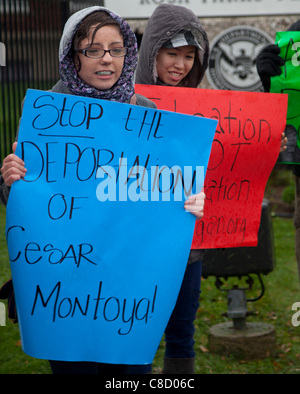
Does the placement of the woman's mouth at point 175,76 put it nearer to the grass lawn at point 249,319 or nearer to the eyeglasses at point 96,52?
the eyeglasses at point 96,52

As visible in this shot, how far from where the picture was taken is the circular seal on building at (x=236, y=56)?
686cm

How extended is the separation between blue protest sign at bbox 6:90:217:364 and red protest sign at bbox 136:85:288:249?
0.59 m

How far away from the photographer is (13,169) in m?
2.13

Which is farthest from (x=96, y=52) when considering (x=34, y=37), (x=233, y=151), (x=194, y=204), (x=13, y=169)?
(x=34, y=37)

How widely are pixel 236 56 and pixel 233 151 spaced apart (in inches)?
165

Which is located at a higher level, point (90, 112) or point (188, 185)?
point (90, 112)

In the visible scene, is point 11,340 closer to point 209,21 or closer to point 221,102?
point 221,102

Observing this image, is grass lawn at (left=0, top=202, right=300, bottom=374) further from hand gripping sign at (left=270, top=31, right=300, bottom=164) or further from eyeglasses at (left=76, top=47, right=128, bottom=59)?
eyeglasses at (left=76, top=47, right=128, bottom=59)

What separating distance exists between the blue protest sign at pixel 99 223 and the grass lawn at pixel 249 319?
68.2 inches

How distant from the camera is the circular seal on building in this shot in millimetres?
6855

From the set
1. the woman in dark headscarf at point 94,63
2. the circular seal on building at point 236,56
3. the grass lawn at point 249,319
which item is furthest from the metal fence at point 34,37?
the woman in dark headscarf at point 94,63

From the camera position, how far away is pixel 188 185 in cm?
228

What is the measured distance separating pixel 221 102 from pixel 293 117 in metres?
0.46

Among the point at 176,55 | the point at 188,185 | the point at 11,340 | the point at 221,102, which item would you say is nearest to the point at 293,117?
the point at 221,102
